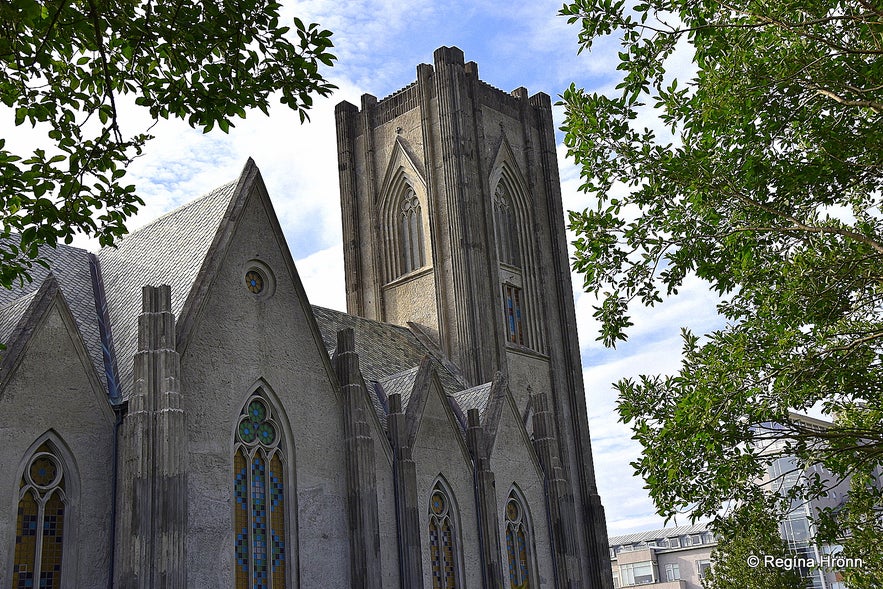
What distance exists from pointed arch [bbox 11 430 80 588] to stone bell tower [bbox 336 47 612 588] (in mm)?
20836

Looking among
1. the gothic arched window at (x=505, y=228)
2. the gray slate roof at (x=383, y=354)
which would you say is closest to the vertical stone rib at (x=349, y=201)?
the gray slate roof at (x=383, y=354)

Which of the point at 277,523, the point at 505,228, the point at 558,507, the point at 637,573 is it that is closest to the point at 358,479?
the point at 277,523

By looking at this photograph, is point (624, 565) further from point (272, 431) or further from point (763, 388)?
point (763, 388)

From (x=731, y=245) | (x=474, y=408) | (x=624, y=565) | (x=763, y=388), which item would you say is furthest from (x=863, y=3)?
(x=624, y=565)

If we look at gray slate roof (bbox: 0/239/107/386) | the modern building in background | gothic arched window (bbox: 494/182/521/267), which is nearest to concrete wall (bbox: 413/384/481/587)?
gray slate roof (bbox: 0/239/107/386)

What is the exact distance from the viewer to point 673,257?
1449 cm

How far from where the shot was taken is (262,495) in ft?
A: 73.2

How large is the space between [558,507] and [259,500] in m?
11.4

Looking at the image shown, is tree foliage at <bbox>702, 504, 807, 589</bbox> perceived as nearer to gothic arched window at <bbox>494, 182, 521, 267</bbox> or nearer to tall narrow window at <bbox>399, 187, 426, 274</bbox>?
gothic arched window at <bbox>494, 182, 521, 267</bbox>

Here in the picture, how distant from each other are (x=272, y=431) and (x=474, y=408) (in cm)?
788

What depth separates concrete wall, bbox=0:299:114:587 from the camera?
1892cm

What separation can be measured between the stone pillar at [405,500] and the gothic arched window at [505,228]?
18.5 m

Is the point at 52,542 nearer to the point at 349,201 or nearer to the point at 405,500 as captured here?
the point at 405,500

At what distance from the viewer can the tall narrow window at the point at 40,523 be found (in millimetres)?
18641
